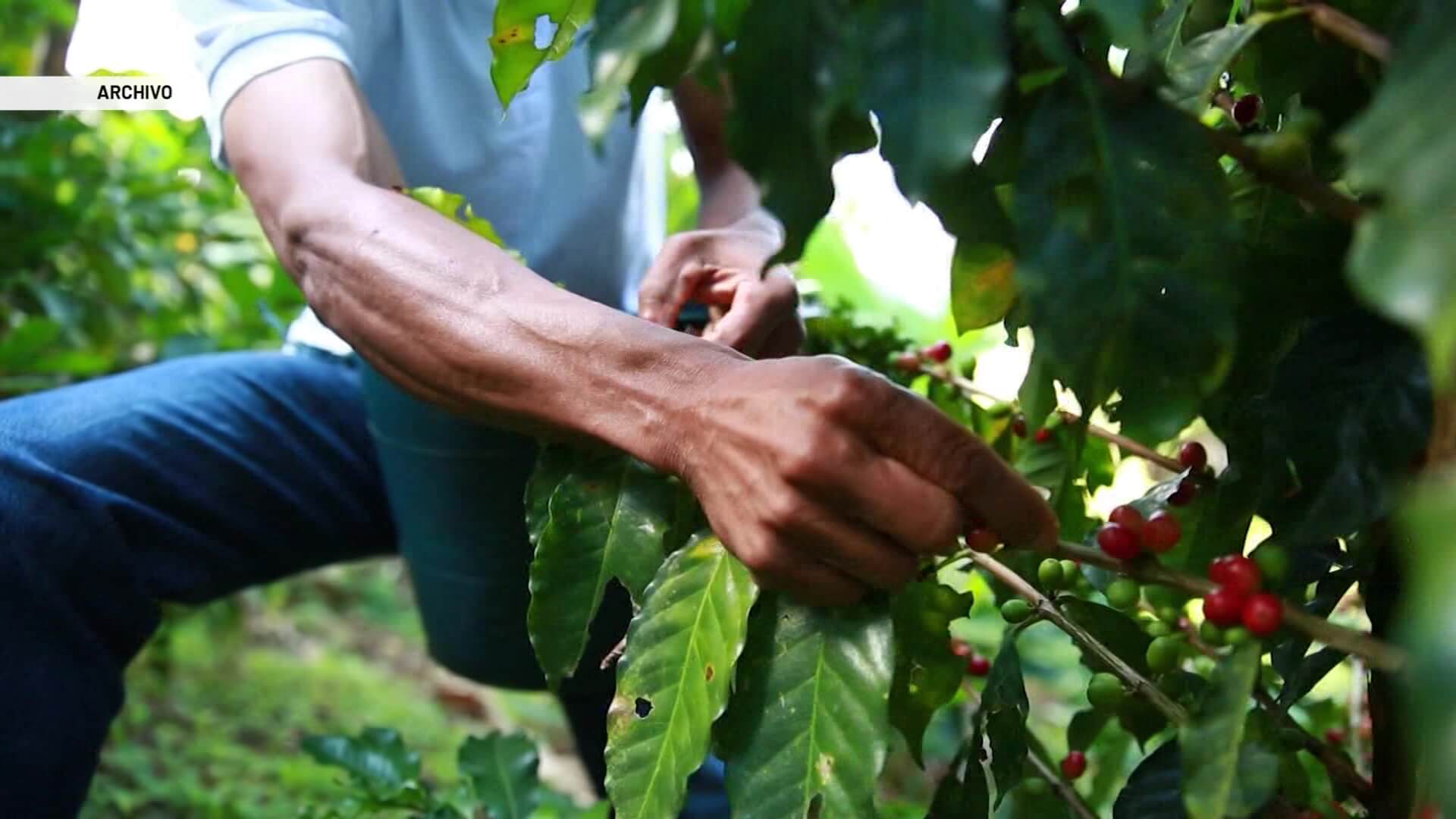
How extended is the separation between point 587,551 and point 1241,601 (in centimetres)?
36

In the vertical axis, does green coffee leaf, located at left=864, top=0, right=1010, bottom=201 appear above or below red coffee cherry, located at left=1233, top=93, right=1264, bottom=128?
above

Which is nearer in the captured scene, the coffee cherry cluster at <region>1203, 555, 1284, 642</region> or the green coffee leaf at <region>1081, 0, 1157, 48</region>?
the green coffee leaf at <region>1081, 0, 1157, 48</region>

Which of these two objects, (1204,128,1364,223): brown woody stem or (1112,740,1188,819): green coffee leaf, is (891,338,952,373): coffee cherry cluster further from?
(1204,128,1364,223): brown woody stem

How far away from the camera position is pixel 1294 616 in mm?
512

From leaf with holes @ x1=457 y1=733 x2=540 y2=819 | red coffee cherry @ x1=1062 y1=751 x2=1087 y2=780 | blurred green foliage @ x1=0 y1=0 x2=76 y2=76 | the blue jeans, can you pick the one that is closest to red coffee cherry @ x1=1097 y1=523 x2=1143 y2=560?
red coffee cherry @ x1=1062 y1=751 x2=1087 y2=780

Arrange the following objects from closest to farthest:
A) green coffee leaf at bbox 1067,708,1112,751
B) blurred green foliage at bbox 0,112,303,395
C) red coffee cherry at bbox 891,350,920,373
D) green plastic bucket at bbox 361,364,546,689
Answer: green coffee leaf at bbox 1067,708,1112,751
red coffee cherry at bbox 891,350,920,373
green plastic bucket at bbox 361,364,546,689
blurred green foliage at bbox 0,112,303,395

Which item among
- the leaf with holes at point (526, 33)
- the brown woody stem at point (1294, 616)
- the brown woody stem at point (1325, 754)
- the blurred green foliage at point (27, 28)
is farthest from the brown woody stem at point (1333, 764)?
the blurred green foliage at point (27, 28)

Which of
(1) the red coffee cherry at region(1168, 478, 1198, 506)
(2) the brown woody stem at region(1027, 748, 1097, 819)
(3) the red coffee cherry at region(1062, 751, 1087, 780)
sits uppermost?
(1) the red coffee cherry at region(1168, 478, 1198, 506)

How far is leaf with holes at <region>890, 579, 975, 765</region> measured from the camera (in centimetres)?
69

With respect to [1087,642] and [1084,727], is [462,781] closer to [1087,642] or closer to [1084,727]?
[1084,727]

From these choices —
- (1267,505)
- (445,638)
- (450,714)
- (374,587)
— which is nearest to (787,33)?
(1267,505)

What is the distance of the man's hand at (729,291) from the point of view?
Answer: 0.95m

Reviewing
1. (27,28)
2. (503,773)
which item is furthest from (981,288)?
(27,28)

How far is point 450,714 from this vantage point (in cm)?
264
